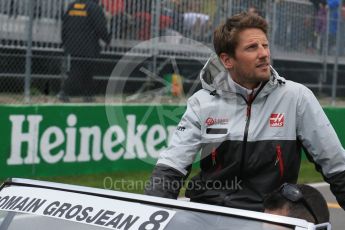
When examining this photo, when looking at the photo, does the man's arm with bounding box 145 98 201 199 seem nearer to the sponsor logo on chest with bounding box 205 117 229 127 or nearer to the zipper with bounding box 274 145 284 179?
the sponsor logo on chest with bounding box 205 117 229 127

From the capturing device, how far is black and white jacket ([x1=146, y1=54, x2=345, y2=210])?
3643 mm

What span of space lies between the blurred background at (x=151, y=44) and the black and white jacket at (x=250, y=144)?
316 inches

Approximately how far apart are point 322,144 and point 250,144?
32 centimetres

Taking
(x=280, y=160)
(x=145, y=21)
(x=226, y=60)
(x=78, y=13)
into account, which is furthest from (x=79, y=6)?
(x=280, y=160)

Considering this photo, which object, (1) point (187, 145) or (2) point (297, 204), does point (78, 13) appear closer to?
(1) point (187, 145)

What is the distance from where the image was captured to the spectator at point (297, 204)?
3.18 m

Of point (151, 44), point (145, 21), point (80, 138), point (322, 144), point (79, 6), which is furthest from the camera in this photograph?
point (151, 44)

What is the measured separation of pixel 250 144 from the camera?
12.0 ft

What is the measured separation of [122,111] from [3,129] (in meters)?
2.10

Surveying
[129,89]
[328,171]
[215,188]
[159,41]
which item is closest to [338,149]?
[328,171]

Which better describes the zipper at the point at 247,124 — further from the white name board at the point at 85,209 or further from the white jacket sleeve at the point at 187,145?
the white name board at the point at 85,209

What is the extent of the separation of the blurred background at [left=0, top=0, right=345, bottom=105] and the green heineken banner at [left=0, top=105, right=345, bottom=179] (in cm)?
86

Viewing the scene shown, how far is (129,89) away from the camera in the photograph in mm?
13086

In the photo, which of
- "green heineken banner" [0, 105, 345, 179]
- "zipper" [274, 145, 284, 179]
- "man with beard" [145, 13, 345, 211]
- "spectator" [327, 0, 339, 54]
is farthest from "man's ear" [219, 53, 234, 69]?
"spectator" [327, 0, 339, 54]
